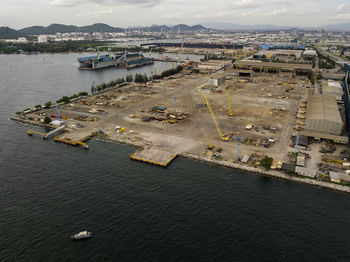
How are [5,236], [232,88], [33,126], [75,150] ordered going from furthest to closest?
[232,88] → [33,126] → [75,150] → [5,236]

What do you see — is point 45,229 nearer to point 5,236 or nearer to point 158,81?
point 5,236

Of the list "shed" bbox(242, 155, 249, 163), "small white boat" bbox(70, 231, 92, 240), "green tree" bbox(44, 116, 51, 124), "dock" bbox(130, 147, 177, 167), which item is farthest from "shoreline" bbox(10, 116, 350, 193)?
"green tree" bbox(44, 116, 51, 124)

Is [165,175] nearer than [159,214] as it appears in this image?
No

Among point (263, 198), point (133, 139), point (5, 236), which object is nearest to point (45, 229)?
point (5, 236)

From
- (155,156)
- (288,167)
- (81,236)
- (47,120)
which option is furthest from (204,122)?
(81,236)

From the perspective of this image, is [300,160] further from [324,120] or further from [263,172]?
[324,120]

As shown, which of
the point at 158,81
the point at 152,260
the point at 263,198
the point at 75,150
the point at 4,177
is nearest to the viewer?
the point at 152,260
